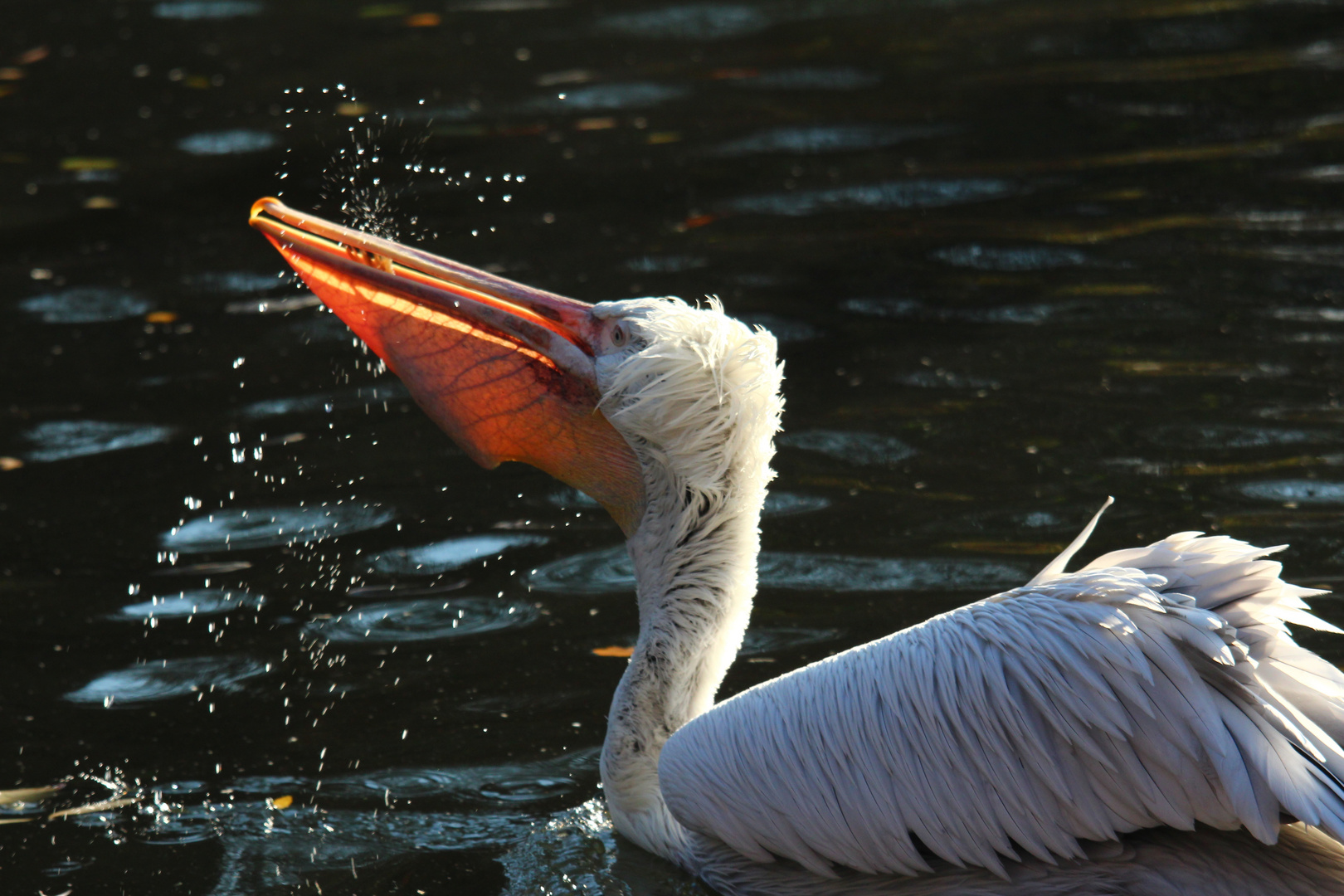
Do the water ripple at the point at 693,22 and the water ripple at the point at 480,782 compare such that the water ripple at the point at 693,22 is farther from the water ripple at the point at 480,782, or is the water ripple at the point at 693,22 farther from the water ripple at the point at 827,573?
the water ripple at the point at 480,782

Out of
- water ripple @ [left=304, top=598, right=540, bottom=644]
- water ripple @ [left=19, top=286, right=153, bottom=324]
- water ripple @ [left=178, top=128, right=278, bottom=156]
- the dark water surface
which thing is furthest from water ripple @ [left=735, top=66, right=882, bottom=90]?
water ripple @ [left=304, top=598, right=540, bottom=644]

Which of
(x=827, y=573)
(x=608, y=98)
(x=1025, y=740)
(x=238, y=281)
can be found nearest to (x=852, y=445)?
(x=827, y=573)

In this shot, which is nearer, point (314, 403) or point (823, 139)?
point (314, 403)

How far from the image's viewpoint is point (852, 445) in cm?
492

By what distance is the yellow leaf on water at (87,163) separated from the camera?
26.2 feet

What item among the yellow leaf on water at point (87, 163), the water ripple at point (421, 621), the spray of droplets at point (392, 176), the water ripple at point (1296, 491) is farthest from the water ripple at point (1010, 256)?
the yellow leaf on water at point (87, 163)

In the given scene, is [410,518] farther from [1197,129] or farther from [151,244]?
[1197,129]

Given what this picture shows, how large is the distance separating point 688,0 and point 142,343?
4852 mm

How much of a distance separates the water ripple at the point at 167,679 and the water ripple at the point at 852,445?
5.91ft

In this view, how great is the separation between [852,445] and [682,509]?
5.88 feet

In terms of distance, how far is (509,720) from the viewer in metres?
3.72

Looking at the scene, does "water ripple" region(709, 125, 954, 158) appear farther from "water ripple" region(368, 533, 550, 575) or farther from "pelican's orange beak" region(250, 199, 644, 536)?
"pelican's orange beak" region(250, 199, 644, 536)

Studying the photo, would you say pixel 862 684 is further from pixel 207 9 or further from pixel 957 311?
pixel 207 9

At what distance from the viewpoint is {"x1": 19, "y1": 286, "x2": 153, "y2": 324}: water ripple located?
637 cm
